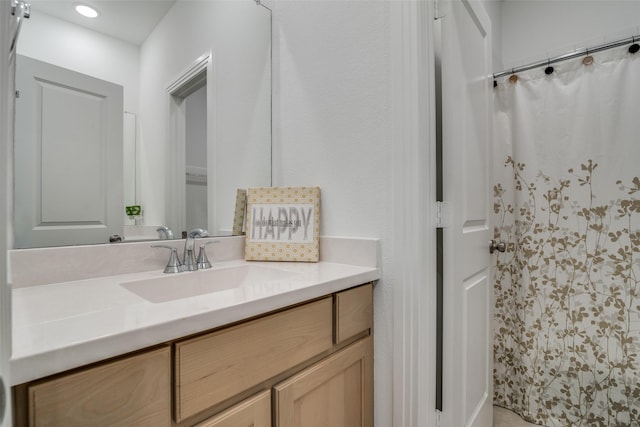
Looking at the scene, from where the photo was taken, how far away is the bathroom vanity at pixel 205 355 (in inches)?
16.9

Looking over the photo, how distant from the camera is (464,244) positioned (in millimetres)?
1110

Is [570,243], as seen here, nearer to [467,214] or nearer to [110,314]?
[467,214]

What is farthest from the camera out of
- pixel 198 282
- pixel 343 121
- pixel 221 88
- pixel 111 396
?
pixel 221 88

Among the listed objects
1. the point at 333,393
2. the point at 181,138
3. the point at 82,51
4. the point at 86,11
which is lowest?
the point at 333,393

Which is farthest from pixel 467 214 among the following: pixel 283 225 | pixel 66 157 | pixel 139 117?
pixel 66 157

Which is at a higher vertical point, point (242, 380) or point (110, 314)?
point (110, 314)

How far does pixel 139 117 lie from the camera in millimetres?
1021

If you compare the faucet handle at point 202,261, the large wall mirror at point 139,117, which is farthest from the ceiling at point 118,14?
the faucet handle at point 202,261

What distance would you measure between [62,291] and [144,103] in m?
0.62

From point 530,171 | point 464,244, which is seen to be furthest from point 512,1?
point 464,244

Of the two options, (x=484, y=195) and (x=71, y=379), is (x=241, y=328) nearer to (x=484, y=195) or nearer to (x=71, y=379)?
(x=71, y=379)

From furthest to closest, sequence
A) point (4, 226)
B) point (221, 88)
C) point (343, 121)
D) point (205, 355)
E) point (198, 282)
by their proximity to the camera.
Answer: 1. point (221, 88)
2. point (343, 121)
3. point (198, 282)
4. point (205, 355)
5. point (4, 226)

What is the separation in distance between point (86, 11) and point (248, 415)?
1170 mm

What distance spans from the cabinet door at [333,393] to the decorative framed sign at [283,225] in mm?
355
